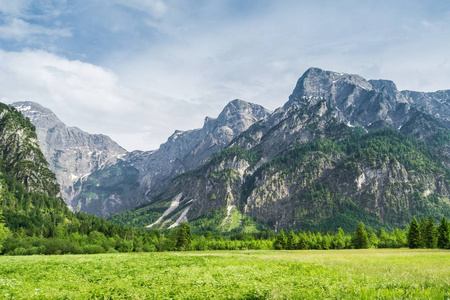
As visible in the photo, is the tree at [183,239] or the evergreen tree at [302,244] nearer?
the evergreen tree at [302,244]

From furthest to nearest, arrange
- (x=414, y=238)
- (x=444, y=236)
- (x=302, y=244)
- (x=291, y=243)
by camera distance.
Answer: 1. (x=291, y=243)
2. (x=302, y=244)
3. (x=414, y=238)
4. (x=444, y=236)

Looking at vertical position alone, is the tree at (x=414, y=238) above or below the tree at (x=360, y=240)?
above

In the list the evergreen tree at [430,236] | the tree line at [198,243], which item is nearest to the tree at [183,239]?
the tree line at [198,243]

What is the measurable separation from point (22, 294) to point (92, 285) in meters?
4.60

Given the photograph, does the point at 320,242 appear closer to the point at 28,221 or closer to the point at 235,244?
the point at 235,244

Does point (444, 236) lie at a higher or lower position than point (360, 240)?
higher

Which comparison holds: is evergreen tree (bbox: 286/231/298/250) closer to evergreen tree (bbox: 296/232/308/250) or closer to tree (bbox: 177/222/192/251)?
evergreen tree (bbox: 296/232/308/250)

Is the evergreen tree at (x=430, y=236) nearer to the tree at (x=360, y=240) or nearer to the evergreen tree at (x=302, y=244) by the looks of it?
the tree at (x=360, y=240)

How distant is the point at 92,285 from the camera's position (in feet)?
66.4

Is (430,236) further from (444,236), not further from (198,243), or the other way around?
(198,243)

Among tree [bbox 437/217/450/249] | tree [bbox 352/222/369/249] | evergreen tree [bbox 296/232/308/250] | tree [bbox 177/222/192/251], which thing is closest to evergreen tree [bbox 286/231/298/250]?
evergreen tree [bbox 296/232/308/250]

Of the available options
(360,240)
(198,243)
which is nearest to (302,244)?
(360,240)

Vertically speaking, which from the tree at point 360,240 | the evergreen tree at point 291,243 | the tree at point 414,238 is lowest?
the evergreen tree at point 291,243

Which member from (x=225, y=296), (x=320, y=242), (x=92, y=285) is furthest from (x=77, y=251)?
(x=320, y=242)
